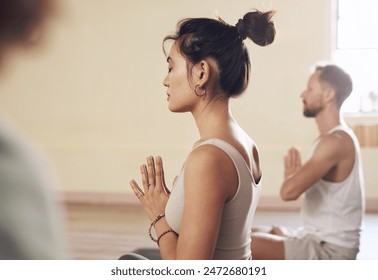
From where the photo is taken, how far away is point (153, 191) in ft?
5.33

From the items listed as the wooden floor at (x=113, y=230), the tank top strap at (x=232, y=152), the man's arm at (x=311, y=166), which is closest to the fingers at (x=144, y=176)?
the wooden floor at (x=113, y=230)

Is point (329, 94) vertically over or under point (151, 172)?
over

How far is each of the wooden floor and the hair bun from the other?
1.82 feet

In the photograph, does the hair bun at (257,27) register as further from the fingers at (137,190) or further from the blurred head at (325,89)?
the fingers at (137,190)

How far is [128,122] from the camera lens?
192 cm

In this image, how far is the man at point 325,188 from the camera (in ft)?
5.85

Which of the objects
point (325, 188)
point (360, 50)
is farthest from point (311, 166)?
point (360, 50)

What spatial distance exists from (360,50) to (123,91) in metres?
0.76

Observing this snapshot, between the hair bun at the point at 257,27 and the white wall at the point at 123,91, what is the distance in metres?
0.21

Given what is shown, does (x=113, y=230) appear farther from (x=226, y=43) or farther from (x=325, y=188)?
(x=226, y=43)

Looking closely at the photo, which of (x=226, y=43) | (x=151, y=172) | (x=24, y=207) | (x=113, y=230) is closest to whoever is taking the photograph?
(x=24, y=207)

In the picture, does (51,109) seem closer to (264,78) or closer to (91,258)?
(91,258)
